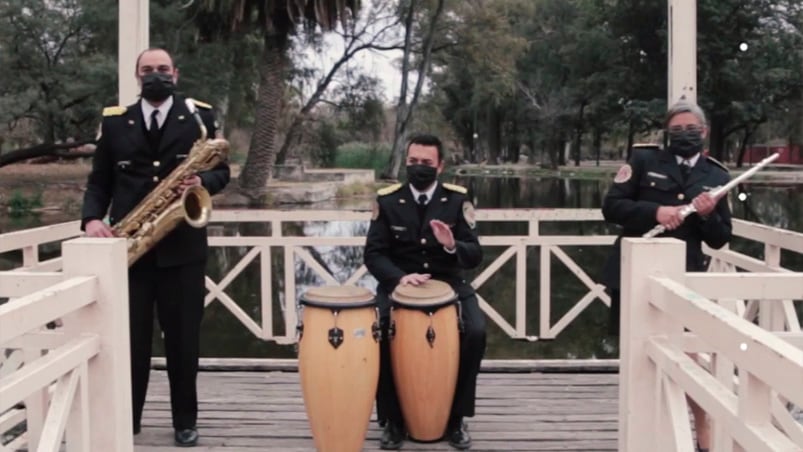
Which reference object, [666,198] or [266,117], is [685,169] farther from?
[266,117]

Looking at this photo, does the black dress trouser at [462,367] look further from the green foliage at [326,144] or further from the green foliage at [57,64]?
the green foliage at [326,144]

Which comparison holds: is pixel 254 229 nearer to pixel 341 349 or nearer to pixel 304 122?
pixel 304 122

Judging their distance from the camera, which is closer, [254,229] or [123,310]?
[123,310]

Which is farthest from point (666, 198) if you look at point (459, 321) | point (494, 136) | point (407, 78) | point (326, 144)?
point (494, 136)

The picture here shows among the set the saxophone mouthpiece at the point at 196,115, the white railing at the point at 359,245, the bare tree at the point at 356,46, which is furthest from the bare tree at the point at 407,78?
the saxophone mouthpiece at the point at 196,115

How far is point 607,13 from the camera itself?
102ft

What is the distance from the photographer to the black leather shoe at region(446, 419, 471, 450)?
3.37 meters

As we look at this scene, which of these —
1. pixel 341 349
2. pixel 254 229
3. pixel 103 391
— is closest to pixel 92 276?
pixel 103 391

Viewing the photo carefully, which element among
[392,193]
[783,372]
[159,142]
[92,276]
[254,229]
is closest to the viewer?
[783,372]

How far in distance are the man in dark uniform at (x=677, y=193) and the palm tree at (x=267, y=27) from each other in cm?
1658

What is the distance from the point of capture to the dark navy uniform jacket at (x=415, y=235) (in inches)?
138

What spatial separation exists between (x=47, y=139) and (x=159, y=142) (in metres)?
21.8

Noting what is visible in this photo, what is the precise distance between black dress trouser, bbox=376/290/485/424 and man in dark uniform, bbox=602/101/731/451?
0.58 metres

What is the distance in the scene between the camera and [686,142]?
3135mm
